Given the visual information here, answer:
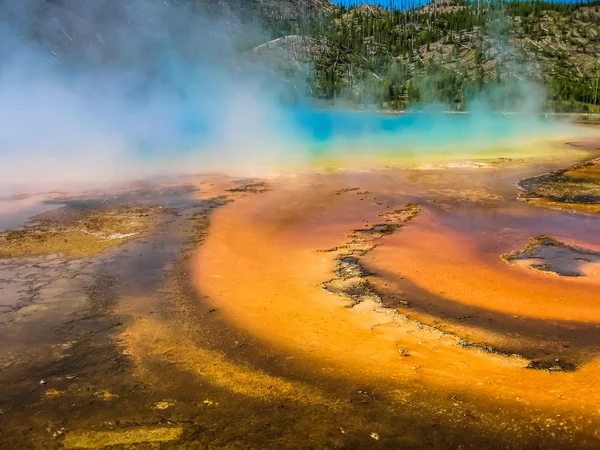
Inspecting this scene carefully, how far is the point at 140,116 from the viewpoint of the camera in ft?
114

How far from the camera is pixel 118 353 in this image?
209 inches

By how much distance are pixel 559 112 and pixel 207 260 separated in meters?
52.7

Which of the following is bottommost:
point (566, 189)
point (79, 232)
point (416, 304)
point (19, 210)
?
point (566, 189)

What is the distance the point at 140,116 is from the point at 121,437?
109 feet

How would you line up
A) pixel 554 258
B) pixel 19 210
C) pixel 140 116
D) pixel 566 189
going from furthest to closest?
pixel 140 116 → pixel 566 189 → pixel 19 210 → pixel 554 258

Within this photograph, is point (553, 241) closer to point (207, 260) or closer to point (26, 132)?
point (207, 260)

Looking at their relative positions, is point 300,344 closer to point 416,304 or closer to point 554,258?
point 416,304

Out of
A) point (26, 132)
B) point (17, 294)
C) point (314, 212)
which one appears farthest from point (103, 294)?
point (26, 132)

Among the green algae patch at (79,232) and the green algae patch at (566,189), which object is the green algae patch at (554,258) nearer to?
the green algae patch at (566,189)

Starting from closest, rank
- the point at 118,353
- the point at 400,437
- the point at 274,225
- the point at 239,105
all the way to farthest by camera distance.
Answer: the point at 400,437
the point at 118,353
the point at 274,225
the point at 239,105

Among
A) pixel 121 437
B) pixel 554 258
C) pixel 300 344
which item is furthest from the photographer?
pixel 554 258

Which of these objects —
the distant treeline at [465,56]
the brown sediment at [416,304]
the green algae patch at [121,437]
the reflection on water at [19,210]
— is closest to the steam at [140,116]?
the reflection on water at [19,210]

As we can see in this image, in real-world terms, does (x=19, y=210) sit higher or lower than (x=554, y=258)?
higher

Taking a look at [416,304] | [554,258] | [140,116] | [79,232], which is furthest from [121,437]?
[140,116]
